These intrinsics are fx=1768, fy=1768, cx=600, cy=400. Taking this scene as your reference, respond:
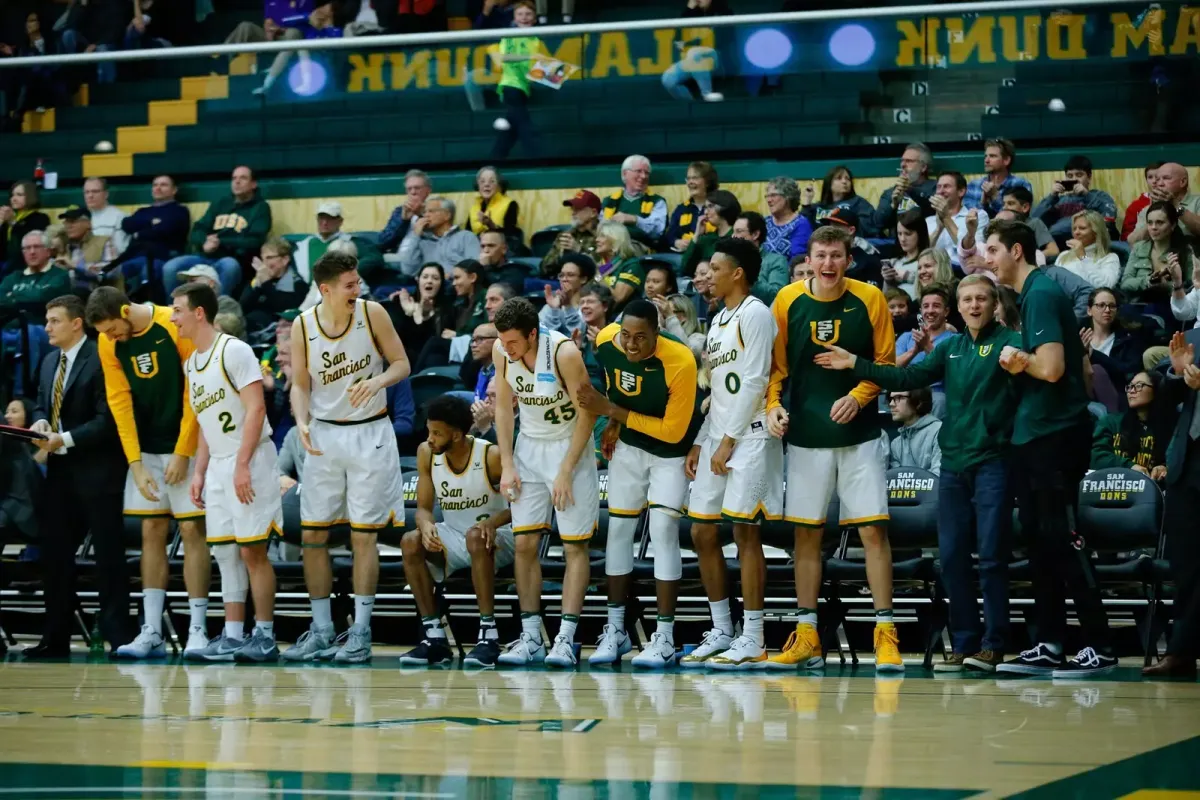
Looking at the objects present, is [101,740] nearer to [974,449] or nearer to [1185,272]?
[974,449]

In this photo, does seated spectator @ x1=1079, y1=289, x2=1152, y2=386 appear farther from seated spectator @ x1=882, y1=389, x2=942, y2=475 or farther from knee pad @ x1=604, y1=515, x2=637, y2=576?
knee pad @ x1=604, y1=515, x2=637, y2=576

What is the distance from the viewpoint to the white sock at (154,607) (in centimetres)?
1005

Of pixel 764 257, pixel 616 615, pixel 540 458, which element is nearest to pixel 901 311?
pixel 764 257

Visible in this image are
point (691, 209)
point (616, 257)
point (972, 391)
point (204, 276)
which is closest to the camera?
point (972, 391)

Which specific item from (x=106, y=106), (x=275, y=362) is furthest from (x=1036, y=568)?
(x=106, y=106)

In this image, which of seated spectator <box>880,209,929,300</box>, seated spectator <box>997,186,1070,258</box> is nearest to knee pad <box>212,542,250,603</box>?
seated spectator <box>880,209,929,300</box>

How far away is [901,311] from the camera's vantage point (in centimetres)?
1126

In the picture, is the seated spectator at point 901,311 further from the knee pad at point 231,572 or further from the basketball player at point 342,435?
the knee pad at point 231,572

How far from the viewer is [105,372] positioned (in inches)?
402

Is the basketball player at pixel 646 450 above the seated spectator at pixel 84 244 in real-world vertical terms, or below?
below

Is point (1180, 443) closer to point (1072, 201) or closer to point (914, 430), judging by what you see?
point (914, 430)

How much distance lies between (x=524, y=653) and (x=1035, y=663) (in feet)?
8.53

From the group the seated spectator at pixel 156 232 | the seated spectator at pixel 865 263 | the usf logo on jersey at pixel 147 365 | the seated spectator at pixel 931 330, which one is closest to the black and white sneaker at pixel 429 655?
the usf logo on jersey at pixel 147 365

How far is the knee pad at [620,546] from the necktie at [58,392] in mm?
3490
